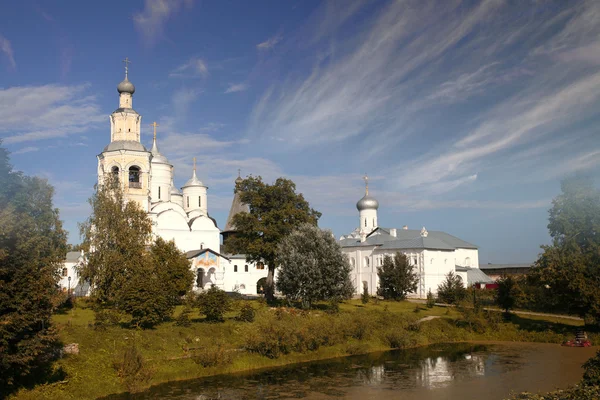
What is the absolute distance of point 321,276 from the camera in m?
31.1

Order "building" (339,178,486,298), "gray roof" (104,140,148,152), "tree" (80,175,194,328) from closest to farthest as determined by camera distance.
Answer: "tree" (80,175,194,328) < "gray roof" (104,140,148,152) < "building" (339,178,486,298)

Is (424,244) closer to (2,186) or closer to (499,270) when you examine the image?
(499,270)

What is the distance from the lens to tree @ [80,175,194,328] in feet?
90.1

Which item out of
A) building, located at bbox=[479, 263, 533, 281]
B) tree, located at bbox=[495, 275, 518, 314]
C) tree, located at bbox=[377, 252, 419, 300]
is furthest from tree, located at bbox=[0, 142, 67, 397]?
building, located at bbox=[479, 263, 533, 281]

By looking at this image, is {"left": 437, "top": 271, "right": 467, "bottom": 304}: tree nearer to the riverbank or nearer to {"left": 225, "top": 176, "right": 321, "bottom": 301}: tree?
the riverbank

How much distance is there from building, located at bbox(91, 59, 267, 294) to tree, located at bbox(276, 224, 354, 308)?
6012mm

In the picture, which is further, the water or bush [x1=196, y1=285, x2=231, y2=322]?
bush [x1=196, y1=285, x2=231, y2=322]

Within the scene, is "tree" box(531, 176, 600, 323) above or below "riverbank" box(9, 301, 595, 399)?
above

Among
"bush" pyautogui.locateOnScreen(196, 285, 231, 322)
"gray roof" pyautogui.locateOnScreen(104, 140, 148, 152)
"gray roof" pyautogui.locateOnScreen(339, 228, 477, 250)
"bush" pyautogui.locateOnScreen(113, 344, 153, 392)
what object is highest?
"gray roof" pyautogui.locateOnScreen(104, 140, 148, 152)

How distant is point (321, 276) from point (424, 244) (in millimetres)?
18676

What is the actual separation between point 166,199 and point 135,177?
641 cm

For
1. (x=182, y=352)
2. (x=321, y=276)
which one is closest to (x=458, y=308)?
(x=321, y=276)

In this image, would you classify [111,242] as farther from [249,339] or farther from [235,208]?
[235,208]

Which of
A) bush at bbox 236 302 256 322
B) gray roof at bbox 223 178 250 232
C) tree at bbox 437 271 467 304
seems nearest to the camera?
bush at bbox 236 302 256 322
